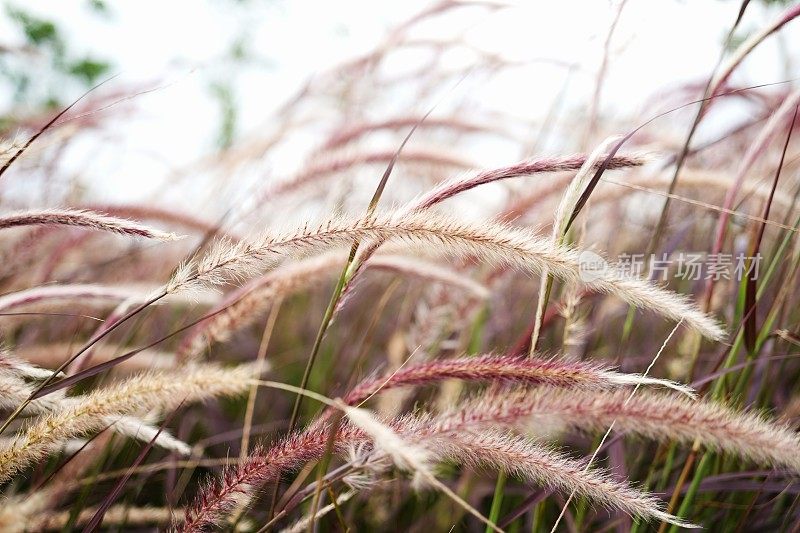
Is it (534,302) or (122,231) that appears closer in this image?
(122,231)

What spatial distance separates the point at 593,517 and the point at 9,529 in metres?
0.87

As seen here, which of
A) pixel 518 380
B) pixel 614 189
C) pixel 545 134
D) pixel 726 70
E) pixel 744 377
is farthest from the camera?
pixel 545 134

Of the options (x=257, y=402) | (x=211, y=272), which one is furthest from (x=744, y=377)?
(x=257, y=402)

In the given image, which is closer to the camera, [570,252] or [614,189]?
[570,252]

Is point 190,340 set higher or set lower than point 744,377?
lower

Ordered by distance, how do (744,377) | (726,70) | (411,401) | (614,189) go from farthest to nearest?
(411,401) → (614,189) → (744,377) → (726,70)

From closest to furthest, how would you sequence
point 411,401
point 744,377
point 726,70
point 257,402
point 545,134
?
1. point 726,70
2. point 744,377
3. point 411,401
4. point 545,134
5. point 257,402

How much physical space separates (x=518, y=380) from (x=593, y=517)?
57cm

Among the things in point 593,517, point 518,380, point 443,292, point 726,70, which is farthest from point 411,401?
point 726,70

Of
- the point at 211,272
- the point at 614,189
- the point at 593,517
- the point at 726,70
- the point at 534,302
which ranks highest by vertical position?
the point at 726,70

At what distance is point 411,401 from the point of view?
141cm

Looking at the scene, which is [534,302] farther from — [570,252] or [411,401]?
[570,252]

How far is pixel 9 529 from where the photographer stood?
69cm

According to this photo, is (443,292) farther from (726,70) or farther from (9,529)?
(9,529)
